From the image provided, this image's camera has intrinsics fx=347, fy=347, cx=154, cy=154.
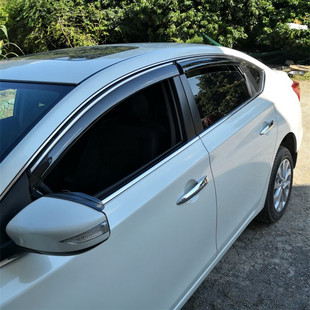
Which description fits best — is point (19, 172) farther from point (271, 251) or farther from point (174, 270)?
point (271, 251)

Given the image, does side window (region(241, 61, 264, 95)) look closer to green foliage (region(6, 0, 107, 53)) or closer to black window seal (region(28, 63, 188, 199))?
black window seal (region(28, 63, 188, 199))

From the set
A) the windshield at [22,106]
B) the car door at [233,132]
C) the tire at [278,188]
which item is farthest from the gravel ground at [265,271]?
the windshield at [22,106]

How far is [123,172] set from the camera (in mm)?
1660

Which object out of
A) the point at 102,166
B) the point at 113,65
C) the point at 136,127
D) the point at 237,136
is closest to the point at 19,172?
the point at 102,166

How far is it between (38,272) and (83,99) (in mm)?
666

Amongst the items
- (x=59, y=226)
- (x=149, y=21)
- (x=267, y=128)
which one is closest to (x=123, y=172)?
(x=59, y=226)

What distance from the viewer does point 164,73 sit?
1800 millimetres

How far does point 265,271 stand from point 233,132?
1046 millimetres

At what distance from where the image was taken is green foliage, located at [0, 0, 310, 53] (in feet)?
27.9

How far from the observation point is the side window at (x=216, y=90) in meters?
2.03

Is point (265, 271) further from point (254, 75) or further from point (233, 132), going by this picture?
point (254, 75)

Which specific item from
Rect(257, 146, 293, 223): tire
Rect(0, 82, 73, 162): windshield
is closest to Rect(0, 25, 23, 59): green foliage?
Rect(0, 82, 73, 162): windshield

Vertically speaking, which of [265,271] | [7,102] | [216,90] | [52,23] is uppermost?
[7,102]

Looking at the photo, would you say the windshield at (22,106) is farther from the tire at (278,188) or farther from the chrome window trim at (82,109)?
the tire at (278,188)
